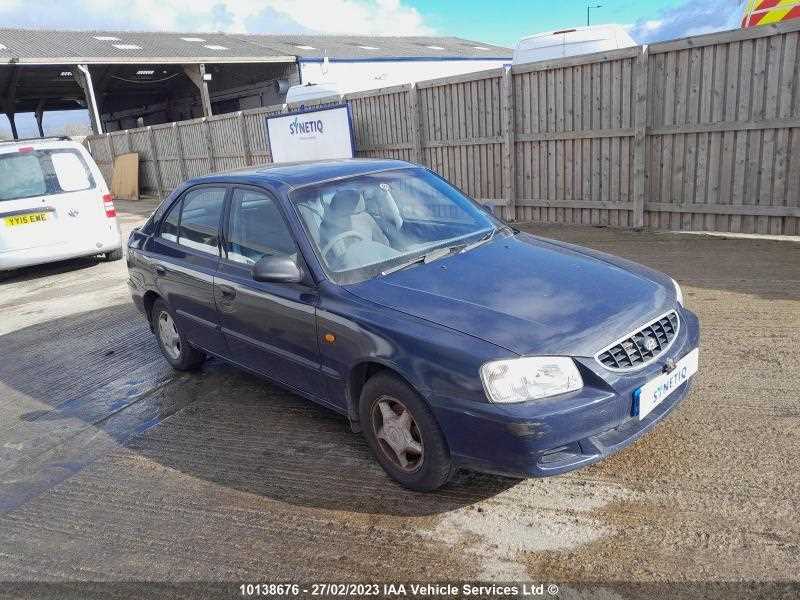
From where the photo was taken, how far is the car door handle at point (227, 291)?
4086 millimetres

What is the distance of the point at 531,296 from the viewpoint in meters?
3.11

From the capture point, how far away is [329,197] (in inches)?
153

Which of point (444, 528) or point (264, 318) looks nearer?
point (444, 528)

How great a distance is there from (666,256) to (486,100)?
4186 millimetres

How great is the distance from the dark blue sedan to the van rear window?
5475mm

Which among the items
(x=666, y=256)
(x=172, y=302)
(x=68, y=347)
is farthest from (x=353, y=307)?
(x=666, y=256)

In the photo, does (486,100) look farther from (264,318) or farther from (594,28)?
(264,318)

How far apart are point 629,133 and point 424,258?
588 cm

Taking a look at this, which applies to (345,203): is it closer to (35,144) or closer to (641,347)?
(641,347)

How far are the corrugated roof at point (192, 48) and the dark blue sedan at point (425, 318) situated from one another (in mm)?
22824

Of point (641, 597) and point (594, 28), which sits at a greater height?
point (594, 28)

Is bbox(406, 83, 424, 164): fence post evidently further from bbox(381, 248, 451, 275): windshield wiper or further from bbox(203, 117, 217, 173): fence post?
bbox(203, 117, 217, 173): fence post

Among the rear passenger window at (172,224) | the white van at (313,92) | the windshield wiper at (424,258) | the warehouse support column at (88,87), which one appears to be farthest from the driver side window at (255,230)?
the warehouse support column at (88,87)

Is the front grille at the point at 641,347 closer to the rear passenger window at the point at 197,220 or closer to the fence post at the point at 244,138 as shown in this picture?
the rear passenger window at the point at 197,220
